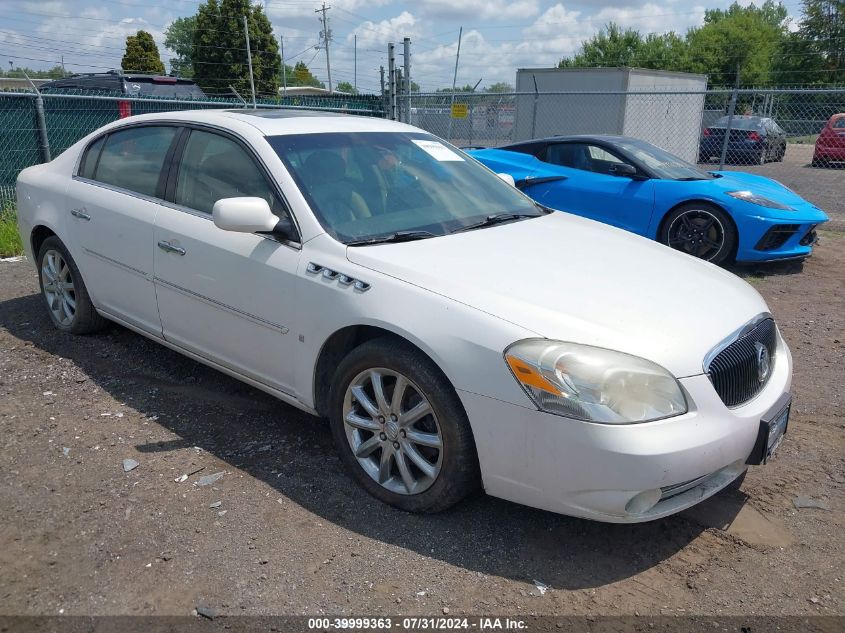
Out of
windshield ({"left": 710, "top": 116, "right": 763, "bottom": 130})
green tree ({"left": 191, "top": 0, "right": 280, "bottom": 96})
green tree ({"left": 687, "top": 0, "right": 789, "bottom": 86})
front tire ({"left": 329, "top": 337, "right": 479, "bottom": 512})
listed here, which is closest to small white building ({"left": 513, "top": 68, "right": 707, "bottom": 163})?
windshield ({"left": 710, "top": 116, "right": 763, "bottom": 130})

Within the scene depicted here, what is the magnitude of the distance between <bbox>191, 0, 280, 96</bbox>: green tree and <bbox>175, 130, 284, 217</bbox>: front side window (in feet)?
135

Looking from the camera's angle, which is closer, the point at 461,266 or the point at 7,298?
the point at 461,266

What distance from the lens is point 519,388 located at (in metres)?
Answer: 2.53

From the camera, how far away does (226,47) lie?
42.9m

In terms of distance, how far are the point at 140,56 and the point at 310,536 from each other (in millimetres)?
52775

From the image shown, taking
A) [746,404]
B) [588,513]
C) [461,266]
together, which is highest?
[461,266]

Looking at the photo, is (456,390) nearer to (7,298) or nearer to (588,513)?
(588,513)

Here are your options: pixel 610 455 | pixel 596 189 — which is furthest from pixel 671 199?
pixel 610 455

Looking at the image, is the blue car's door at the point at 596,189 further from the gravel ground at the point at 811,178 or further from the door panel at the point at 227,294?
the door panel at the point at 227,294

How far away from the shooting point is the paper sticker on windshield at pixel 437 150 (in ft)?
13.4

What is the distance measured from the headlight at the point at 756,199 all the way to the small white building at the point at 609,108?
1079cm

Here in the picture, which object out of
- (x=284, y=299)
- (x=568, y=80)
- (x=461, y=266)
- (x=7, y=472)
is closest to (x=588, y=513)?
(x=461, y=266)

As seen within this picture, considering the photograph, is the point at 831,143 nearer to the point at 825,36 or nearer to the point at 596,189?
the point at 596,189

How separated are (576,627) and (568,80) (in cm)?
1831
